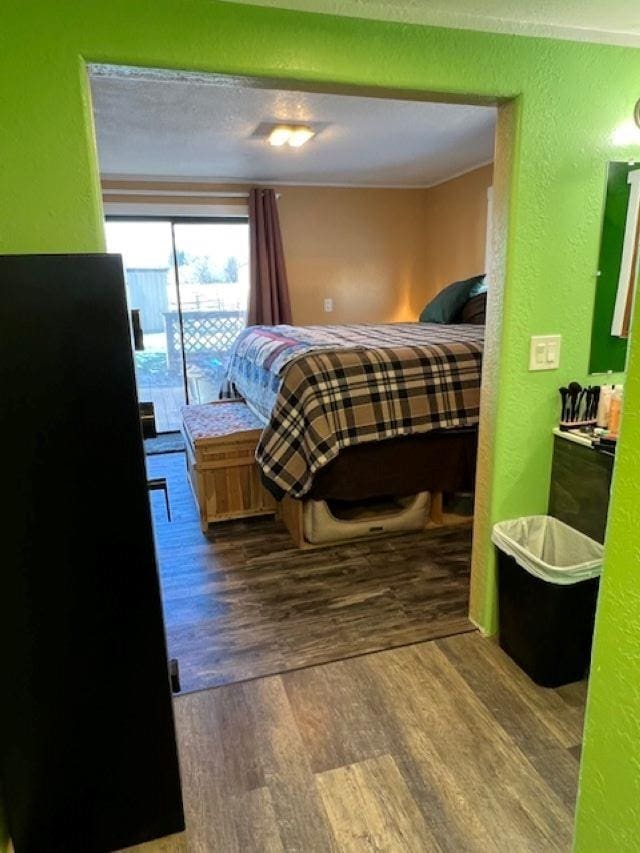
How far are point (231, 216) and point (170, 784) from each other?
4.53 metres

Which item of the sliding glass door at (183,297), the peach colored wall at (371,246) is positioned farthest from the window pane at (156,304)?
the peach colored wall at (371,246)

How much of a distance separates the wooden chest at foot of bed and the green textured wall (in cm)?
139

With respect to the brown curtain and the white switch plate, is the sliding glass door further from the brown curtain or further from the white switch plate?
the white switch plate

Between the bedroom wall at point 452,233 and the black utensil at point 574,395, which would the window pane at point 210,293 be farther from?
the black utensil at point 574,395

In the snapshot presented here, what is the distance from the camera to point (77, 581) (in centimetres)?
117

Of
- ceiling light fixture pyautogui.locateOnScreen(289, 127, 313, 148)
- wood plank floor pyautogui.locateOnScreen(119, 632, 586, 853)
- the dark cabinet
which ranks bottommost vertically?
wood plank floor pyautogui.locateOnScreen(119, 632, 586, 853)

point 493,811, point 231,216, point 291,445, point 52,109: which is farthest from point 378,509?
point 231,216

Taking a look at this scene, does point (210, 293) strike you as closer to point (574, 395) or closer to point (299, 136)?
point (299, 136)

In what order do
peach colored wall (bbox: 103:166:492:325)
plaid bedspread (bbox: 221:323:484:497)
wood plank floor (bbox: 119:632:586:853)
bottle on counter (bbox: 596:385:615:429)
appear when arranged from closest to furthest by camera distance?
wood plank floor (bbox: 119:632:586:853) < bottle on counter (bbox: 596:385:615:429) < plaid bedspread (bbox: 221:323:484:497) < peach colored wall (bbox: 103:166:492:325)

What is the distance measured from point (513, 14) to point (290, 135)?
203 centimetres

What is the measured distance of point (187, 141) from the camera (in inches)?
141

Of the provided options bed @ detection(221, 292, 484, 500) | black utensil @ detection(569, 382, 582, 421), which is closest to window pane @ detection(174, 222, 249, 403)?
bed @ detection(221, 292, 484, 500)

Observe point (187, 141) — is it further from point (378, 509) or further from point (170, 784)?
point (170, 784)

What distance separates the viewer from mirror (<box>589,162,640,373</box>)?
183 cm
